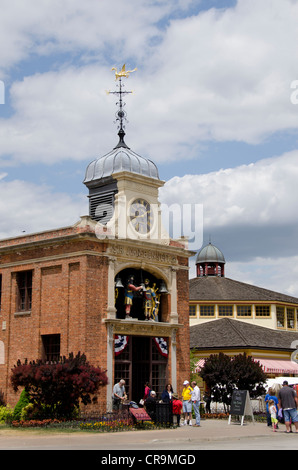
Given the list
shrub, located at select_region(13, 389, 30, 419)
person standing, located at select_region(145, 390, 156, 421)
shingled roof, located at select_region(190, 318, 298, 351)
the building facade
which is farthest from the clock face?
the building facade

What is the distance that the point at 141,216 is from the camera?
3294 cm

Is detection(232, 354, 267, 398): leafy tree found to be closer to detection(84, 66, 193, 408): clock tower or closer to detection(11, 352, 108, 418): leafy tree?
detection(84, 66, 193, 408): clock tower

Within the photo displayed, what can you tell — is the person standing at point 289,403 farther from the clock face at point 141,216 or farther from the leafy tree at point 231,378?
the clock face at point 141,216

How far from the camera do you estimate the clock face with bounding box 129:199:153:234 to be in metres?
32.5

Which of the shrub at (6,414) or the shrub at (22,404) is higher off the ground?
the shrub at (22,404)

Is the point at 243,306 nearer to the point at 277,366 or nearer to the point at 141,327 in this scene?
the point at 277,366

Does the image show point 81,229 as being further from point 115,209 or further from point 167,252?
point 167,252

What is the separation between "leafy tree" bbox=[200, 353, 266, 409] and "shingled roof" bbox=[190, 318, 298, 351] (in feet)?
32.4

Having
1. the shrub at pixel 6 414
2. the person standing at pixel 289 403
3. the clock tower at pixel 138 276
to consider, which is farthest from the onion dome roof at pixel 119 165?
the person standing at pixel 289 403

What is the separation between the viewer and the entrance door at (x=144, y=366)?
105 feet

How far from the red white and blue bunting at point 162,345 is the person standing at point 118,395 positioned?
4.26 metres

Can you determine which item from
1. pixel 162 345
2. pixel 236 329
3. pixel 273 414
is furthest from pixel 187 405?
pixel 236 329

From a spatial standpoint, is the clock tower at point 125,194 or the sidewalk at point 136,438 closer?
the sidewalk at point 136,438
